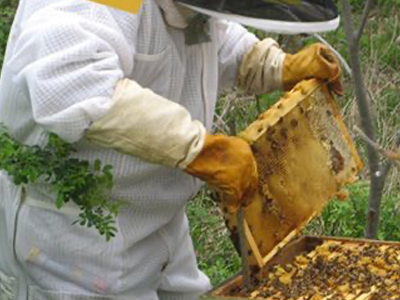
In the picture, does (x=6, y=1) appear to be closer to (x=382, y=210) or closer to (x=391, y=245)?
Result: (x=382, y=210)

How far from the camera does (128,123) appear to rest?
9.61ft

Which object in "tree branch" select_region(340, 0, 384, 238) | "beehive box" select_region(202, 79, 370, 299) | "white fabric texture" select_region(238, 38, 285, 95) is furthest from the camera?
"tree branch" select_region(340, 0, 384, 238)

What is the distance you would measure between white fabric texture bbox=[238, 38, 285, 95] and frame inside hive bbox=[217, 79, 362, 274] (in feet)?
0.71

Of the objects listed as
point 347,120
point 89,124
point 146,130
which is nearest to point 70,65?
point 89,124

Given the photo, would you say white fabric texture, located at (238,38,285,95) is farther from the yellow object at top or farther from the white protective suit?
the yellow object at top

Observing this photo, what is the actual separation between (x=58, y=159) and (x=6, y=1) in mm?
3788

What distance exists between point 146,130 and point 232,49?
1106 mm

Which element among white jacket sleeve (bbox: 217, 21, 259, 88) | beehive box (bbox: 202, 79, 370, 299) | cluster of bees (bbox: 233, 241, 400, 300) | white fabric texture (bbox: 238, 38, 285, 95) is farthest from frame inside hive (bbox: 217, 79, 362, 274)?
white jacket sleeve (bbox: 217, 21, 259, 88)

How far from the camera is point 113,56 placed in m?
3.05

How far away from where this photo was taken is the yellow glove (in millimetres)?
3016

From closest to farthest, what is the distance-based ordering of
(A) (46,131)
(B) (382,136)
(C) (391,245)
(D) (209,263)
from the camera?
Result: 1. (A) (46,131)
2. (C) (391,245)
3. (D) (209,263)
4. (B) (382,136)

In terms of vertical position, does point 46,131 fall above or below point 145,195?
above

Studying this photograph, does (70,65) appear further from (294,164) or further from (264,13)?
(294,164)

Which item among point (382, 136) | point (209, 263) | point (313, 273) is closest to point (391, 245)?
point (313, 273)
